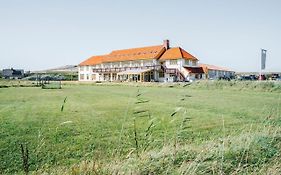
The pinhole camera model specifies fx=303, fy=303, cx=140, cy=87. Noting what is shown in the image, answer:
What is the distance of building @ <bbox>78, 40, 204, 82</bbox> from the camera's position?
247 ft

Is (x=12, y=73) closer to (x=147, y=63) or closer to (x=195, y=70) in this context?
(x=147, y=63)

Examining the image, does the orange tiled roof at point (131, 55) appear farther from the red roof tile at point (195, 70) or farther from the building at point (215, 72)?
the building at point (215, 72)

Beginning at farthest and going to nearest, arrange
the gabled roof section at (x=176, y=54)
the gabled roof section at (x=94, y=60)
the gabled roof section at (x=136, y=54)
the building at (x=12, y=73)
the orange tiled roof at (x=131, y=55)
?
the building at (x=12, y=73) → the gabled roof section at (x=94, y=60) → the orange tiled roof at (x=131, y=55) → the gabled roof section at (x=136, y=54) → the gabled roof section at (x=176, y=54)

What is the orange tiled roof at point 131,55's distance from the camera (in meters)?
83.1

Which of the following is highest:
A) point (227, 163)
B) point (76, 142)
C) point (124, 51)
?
point (124, 51)

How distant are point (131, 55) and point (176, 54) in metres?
17.4

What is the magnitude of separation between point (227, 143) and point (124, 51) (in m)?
90.1

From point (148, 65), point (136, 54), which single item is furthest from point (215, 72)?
point (136, 54)

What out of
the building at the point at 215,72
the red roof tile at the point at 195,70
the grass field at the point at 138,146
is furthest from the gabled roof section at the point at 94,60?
the grass field at the point at 138,146

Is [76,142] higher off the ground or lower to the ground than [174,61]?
lower

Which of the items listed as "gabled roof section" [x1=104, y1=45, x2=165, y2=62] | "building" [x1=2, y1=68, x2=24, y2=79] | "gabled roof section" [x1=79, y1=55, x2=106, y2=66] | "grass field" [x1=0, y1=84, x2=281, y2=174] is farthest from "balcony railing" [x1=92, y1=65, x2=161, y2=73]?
"grass field" [x1=0, y1=84, x2=281, y2=174]

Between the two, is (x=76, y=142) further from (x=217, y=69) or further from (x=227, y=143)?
(x=217, y=69)

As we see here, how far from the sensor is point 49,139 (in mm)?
9602

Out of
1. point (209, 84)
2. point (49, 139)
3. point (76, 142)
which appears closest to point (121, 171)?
point (76, 142)
